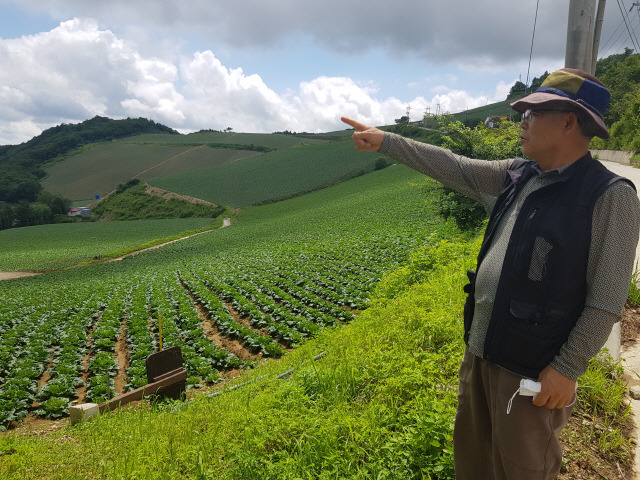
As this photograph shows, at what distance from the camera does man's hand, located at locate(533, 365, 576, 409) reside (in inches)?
66.0

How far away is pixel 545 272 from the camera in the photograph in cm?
167

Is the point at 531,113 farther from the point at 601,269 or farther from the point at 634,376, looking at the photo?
the point at 634,376

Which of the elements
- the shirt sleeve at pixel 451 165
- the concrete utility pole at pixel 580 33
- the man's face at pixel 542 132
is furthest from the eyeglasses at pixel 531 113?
the concrete utility pole at pixel 580 33

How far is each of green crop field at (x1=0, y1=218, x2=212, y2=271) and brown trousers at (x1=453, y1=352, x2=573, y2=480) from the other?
36.7 metres

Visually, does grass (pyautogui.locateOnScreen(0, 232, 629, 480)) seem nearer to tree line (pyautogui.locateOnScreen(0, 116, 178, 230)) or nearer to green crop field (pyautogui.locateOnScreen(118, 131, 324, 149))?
tree line (pyautogui.locateOnScreen(0, 116, 178, 230))

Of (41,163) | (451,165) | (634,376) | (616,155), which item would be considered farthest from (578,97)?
(41,163)

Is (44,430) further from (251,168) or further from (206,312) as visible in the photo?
(251,168)

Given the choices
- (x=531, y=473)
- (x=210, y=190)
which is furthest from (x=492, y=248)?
(x=210, y=190)

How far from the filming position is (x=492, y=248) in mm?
2002

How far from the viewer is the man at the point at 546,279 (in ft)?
5.21

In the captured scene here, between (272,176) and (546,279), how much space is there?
224ft

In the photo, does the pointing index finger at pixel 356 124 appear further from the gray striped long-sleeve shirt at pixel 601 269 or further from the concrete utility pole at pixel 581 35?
the concrete utility pole at pixel 581 35

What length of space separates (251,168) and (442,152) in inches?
2897

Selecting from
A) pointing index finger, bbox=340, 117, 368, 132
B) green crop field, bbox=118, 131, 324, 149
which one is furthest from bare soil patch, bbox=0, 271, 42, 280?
green crop field, bbox=118, 131, 324, 149
